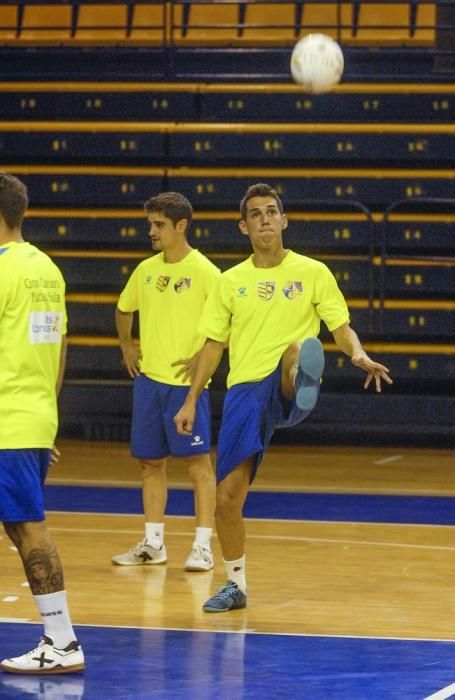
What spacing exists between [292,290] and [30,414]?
5.43ft

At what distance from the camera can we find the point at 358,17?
44.4 feet

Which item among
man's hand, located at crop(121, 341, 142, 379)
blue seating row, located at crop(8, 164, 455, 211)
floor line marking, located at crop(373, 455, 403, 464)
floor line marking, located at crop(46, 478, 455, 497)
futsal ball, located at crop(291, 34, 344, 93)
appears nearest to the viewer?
man's hand, located at crop(121, 341, 142, 379)

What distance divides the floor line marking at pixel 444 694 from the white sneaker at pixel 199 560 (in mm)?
2437

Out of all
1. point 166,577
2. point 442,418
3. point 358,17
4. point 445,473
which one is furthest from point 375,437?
point 166,577

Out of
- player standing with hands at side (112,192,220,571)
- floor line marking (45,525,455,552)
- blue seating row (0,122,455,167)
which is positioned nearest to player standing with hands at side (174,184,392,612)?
player standing with hands at side (112,192,220,571)

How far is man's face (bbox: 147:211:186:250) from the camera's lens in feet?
24.5

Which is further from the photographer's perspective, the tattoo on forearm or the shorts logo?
the shorts logo

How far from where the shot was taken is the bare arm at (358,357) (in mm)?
5949

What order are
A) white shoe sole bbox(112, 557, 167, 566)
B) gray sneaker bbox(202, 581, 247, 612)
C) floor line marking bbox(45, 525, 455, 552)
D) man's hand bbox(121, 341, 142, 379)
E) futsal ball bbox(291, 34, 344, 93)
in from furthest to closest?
futsal ball bbox(291, 34, 344, 93) → floor line marking bbox(45, 525, 455, 552) → man's hand bbox(121, 341, 142, 379) → white shoe sole bbox(112, 557, 167, 566) → gray sneaker bbox(202, 581, 247, 612)

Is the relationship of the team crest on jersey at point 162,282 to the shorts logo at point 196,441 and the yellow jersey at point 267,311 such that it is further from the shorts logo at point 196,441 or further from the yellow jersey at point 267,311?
the yellow jersey at point 267,311

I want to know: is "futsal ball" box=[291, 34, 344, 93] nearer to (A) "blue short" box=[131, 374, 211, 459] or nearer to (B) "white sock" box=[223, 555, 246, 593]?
(A) "blue short" box=[131, 374, 211, 459]

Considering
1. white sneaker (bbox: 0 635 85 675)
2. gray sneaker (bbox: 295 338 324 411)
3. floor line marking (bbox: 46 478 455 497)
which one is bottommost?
floor line marking (bbox: 46 478 455 497)

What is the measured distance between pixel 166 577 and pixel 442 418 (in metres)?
5.43

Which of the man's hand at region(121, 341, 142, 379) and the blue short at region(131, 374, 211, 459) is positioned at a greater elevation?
the man's hand at region(121, 341, 142, 379)
